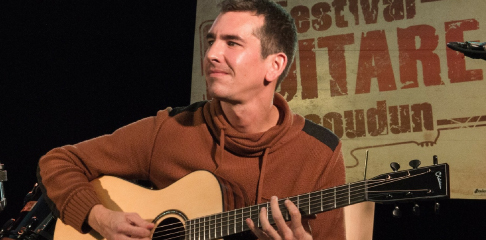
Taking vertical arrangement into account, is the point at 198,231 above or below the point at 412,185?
below

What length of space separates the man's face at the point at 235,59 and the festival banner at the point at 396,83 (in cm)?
103

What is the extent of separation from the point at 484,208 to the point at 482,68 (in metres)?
0.78

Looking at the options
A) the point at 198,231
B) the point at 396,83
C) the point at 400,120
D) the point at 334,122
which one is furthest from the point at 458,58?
the point at 198,231

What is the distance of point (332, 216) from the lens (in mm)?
2170

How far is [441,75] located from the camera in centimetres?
301

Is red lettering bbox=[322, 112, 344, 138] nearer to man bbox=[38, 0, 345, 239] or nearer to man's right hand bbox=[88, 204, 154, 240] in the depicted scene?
man bbox=[38, 0, 345, 239]

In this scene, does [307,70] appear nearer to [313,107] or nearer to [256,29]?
[313,107]

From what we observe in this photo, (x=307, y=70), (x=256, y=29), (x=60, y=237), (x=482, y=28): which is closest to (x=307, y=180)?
(x=256, y=29)

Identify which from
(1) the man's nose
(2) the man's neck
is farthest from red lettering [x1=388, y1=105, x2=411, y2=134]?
(1) the man's nose

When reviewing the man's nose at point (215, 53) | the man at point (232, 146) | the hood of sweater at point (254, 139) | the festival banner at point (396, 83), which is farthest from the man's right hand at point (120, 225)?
the festival banner at point (396, 83)

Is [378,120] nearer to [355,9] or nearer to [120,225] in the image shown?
[355,9]

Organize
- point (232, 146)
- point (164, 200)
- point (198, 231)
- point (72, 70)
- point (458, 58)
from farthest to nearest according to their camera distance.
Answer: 1. point (72, 70)
2. point (458, 58)
3. point (232, 146)
4. point (164, 200)
5. point (198, 231)

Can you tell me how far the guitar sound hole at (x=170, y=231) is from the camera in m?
2.05

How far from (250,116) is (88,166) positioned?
2.38 ft
